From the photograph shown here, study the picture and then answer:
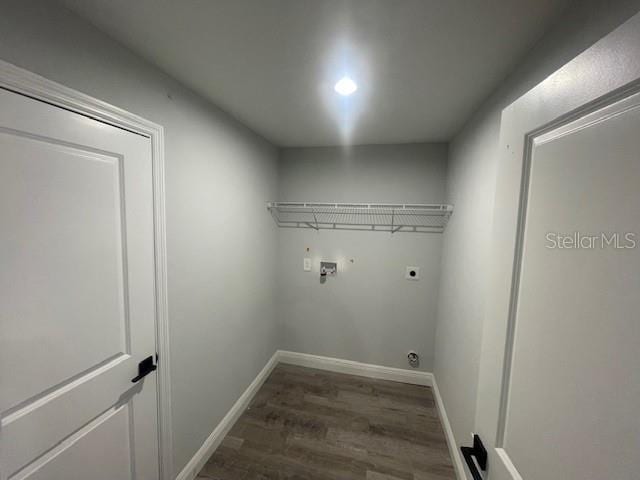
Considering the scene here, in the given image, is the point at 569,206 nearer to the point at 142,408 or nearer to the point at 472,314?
the point at 472,314

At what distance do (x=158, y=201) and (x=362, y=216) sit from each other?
1.85m

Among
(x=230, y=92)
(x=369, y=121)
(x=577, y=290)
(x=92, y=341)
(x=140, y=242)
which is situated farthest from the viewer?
(x=369, y=121)

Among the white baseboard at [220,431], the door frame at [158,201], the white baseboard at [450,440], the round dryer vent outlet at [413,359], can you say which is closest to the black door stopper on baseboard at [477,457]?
the white baseboard at [450,440]

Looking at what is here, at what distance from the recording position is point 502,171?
85 cm

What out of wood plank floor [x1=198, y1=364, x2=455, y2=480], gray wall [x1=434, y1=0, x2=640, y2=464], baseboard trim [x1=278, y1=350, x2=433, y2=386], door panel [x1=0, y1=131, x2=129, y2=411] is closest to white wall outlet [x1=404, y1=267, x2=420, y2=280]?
gray wall [x1=434, y1=0, x2=640, y2=464]

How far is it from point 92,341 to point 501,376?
153 centimetres

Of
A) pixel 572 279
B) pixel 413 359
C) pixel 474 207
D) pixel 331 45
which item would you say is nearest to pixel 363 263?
pixel 413 359

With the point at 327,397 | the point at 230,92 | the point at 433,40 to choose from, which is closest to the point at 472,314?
the point at 433,40

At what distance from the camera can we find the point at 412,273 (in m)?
2.51

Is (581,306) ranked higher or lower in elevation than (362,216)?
lower

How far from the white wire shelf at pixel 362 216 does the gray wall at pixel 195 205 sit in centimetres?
31

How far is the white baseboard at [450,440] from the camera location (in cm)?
161

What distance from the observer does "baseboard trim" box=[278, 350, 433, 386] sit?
2584mm

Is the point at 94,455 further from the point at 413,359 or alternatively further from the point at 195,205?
the point at 413,359
